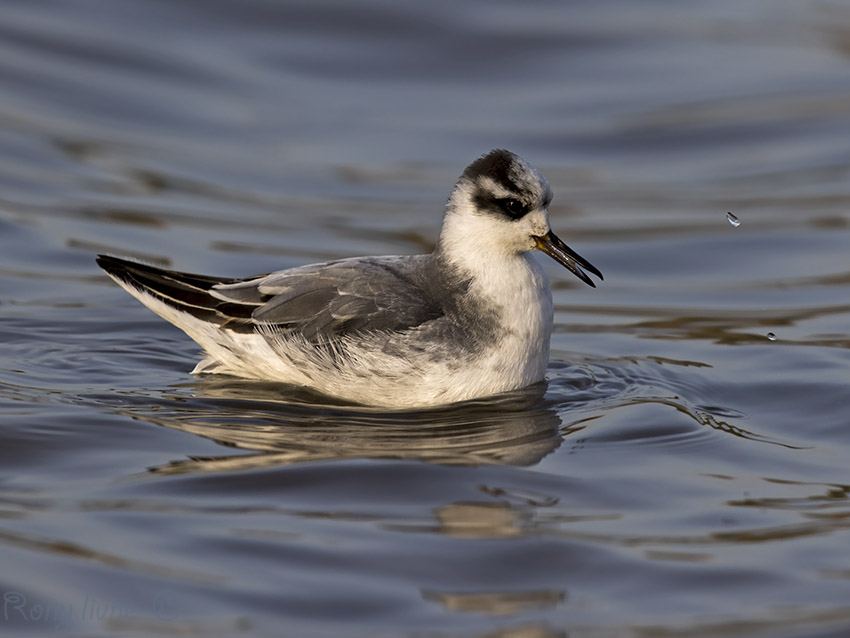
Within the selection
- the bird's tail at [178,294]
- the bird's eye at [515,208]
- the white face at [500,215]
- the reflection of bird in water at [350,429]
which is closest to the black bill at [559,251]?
the white face at [500,215]

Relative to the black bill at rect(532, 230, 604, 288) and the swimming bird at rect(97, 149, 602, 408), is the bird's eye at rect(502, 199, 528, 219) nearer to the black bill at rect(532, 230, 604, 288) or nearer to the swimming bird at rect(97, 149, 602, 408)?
the swimming bird at rect(97, 149, 602, 408)

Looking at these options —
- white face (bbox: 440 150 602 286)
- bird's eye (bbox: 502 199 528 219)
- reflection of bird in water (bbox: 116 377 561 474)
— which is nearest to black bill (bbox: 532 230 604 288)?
white face (bbox: 440 150 602 286)

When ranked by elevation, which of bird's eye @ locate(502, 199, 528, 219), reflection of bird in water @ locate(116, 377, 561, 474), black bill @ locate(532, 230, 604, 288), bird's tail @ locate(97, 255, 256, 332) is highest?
bird's eye @ locate(502, 199, 528, 219)

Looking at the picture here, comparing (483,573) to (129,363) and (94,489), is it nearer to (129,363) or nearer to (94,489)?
(94,489)

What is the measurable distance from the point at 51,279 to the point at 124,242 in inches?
40.4

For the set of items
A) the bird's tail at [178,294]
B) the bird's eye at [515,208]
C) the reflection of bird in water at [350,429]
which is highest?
Result: the bird's eye at [515,208]

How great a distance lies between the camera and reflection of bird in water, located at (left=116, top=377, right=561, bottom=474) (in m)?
6.34

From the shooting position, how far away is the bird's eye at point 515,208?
7.27 m

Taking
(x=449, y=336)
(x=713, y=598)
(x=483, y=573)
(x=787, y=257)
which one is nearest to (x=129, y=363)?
(x=449, y=336)

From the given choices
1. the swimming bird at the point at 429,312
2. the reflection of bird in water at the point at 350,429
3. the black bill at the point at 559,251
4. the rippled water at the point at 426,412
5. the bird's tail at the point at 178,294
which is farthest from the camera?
the bird's tail at the point at 178,294

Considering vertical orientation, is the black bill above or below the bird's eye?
below

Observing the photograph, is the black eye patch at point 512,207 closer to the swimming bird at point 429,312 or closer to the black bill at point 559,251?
the swimming bird at point 429,312

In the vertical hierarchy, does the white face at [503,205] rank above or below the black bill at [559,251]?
above

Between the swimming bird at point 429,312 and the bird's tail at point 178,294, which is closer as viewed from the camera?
the swimming bird at point 429,312
